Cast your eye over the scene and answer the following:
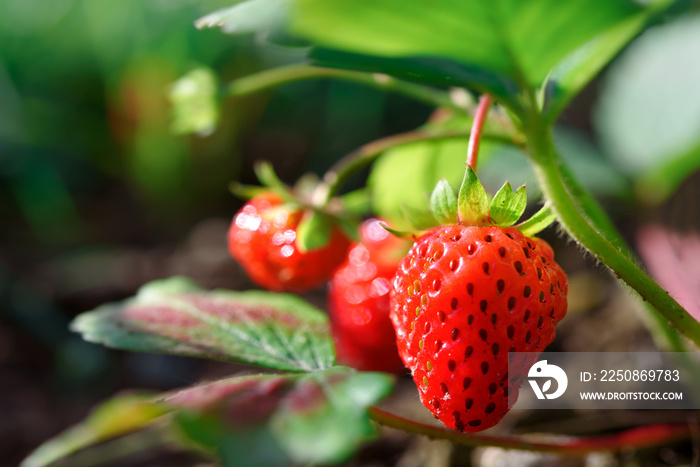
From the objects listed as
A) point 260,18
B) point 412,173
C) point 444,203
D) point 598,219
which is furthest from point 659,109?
point 260,18

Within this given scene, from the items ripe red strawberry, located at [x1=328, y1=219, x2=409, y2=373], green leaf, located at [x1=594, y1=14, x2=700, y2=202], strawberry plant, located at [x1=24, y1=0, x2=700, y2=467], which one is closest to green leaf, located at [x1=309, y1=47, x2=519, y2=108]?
strawberry plant, located at [x1=24, y1=0, x2=700, y2=467]

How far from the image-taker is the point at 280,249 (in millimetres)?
913

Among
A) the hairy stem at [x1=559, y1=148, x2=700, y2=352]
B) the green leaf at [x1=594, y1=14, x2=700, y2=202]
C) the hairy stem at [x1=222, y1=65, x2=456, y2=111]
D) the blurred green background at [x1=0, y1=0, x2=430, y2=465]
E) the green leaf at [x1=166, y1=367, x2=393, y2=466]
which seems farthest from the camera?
the blurred green background at [x1=0, y1=0, x2=430, y2=465]

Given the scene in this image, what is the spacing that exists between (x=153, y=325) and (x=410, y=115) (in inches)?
72.9

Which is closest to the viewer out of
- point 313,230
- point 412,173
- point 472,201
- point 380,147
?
point 472,201

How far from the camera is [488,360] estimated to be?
51 cm

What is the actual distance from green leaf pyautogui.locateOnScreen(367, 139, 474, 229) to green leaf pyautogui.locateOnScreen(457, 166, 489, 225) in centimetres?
40

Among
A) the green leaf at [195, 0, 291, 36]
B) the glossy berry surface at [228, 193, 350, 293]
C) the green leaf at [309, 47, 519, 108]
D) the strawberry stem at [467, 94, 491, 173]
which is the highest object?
the green leaf at [195, 0, 291, 36]

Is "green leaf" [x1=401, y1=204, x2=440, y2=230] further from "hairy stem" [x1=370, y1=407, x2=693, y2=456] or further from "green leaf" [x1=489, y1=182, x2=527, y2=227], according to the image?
"hairy stem" [x1=370, y1=407, x2=693, y2=456]

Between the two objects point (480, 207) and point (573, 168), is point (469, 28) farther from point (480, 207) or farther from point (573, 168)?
point (573, 168)

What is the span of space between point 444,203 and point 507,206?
2.2 inches

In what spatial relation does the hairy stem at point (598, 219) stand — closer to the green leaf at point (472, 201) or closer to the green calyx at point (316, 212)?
the green leaf at point (472, 201)

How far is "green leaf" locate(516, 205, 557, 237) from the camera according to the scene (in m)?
0.57

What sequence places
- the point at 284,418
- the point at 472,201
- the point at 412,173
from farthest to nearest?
the point at 412,173 < the point at 472,201 < the point at 284,418
